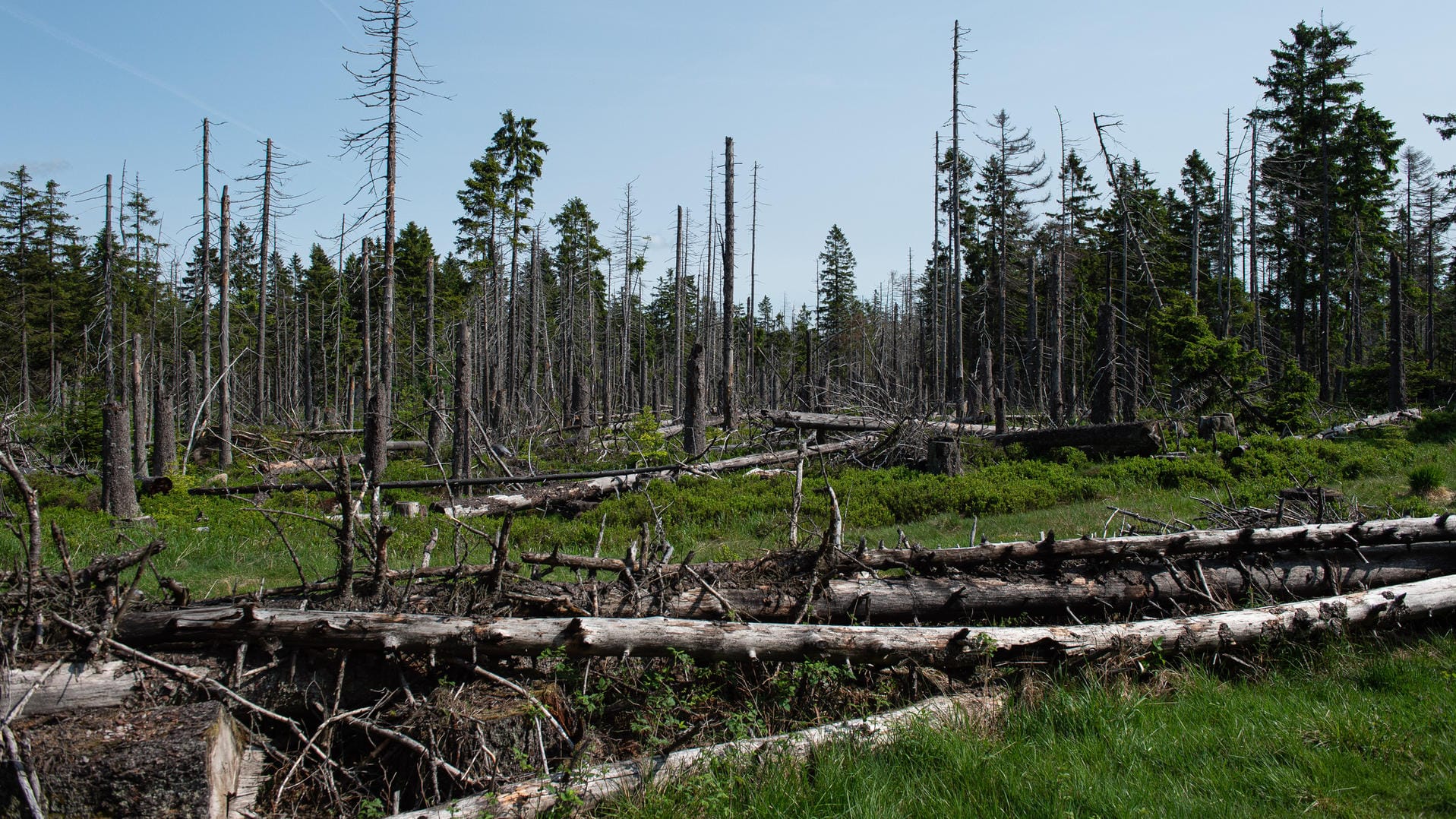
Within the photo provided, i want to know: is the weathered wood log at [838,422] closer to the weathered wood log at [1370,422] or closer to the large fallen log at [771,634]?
the weathered wood log at [1370,422]

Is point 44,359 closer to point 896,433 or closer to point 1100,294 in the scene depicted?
point 896,433

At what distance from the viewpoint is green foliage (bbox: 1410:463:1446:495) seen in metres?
9.52

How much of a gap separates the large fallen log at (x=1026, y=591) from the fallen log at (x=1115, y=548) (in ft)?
0.41

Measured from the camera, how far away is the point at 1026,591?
213 inches

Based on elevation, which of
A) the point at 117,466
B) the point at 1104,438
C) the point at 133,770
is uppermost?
the point at 1104,438

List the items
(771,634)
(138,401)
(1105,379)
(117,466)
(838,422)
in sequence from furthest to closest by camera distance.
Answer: (838,422)
(138,401)
(1105,379)
(117,466)
(771,634)

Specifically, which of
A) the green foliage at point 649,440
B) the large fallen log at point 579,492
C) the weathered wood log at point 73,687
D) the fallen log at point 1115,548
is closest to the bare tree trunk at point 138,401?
the large fallen log at point 579,492

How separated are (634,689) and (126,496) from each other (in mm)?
11833

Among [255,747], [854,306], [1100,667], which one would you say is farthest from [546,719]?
[854,306]

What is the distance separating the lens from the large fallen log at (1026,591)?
4.90 meters

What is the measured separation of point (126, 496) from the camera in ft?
39.5

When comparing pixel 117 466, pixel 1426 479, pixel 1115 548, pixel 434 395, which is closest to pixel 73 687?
pixel 1115 548

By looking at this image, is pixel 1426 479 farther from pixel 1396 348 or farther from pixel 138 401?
pixel 138 401

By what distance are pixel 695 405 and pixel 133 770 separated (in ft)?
47.4
